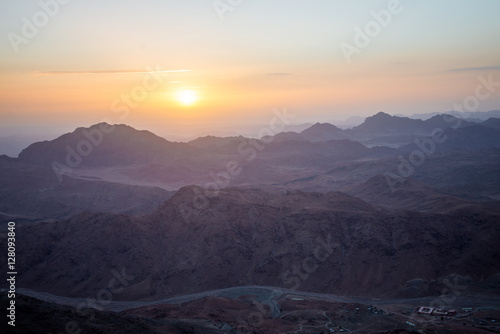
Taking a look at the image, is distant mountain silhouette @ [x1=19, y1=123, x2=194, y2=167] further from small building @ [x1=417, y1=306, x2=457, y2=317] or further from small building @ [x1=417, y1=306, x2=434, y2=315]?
small building @ [x1=417, y1=306, x2=457, y2=317]

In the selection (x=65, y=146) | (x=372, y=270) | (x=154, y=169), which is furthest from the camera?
(x=65, y=146)

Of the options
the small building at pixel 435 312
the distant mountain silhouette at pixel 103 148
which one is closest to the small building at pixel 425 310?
the small building at pixel 435 312

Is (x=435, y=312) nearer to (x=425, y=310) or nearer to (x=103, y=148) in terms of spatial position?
(x=425, y=310)

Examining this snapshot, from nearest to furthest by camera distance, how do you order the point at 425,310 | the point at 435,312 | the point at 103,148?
the point at 435,312 → the point at 425,310 → the point at 103,148

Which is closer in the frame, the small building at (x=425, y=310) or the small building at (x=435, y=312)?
the small building at (x=435, y=312)

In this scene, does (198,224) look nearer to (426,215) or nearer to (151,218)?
(151,218)

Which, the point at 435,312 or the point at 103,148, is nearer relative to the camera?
the point at 435,312

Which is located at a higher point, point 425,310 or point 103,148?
point 103,148

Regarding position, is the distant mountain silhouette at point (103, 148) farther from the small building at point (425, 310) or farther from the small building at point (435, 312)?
the small building at point (435, 312)

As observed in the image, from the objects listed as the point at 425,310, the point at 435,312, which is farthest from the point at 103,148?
the point at 435,312

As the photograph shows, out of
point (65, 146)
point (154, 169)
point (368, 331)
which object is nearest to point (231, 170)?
point (154, 169)

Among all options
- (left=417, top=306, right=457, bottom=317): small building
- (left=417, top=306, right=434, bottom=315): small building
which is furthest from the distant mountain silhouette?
(left=417, top=306, right=457, bottom=317): small building
